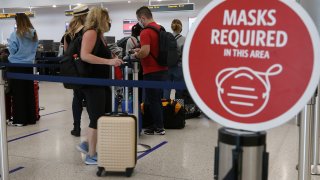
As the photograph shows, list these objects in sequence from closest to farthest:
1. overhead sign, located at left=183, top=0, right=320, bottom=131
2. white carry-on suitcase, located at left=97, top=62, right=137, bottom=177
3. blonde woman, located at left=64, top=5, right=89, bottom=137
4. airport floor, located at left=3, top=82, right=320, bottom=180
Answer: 1. overhead sign, located at left=183, top=0, right=320, bottom=131
2. white carry-on suitcase, located at left=97, top=62, right=137, bottom=177
3. airport floor, located at left=3, top=82, right=320, bottom=180
4. blonde woman, located at left=64, top=5, right=89, bottom=137

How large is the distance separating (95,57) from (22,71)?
2.43 metres

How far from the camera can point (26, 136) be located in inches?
178

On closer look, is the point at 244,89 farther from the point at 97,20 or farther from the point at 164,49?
the point at 164,49

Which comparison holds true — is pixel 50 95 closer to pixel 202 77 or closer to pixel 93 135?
pixel 93 135

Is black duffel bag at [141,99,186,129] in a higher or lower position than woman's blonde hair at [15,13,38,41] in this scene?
lower

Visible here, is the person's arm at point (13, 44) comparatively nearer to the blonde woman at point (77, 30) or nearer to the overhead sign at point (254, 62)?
the blonde woman at point (77, 30)

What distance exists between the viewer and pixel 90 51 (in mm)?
3104

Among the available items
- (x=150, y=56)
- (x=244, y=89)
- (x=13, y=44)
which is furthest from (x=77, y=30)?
(x=244, y=89)

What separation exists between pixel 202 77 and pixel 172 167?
7.10 ft

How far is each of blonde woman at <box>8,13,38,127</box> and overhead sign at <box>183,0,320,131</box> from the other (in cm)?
428

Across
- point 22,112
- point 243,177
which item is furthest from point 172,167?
point 22,112

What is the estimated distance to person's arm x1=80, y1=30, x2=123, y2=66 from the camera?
3053 mm

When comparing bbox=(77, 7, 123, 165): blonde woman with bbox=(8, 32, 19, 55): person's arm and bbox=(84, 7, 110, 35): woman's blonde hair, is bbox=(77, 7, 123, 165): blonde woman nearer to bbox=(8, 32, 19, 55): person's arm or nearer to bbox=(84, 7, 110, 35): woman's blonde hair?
bbox=(84, 7, 110, 35): woman's blonde hair

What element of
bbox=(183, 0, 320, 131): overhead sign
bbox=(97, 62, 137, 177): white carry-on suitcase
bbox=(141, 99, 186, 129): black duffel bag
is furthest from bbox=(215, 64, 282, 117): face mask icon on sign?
bbox=(141, 99, 186, 129): black duffel bag
